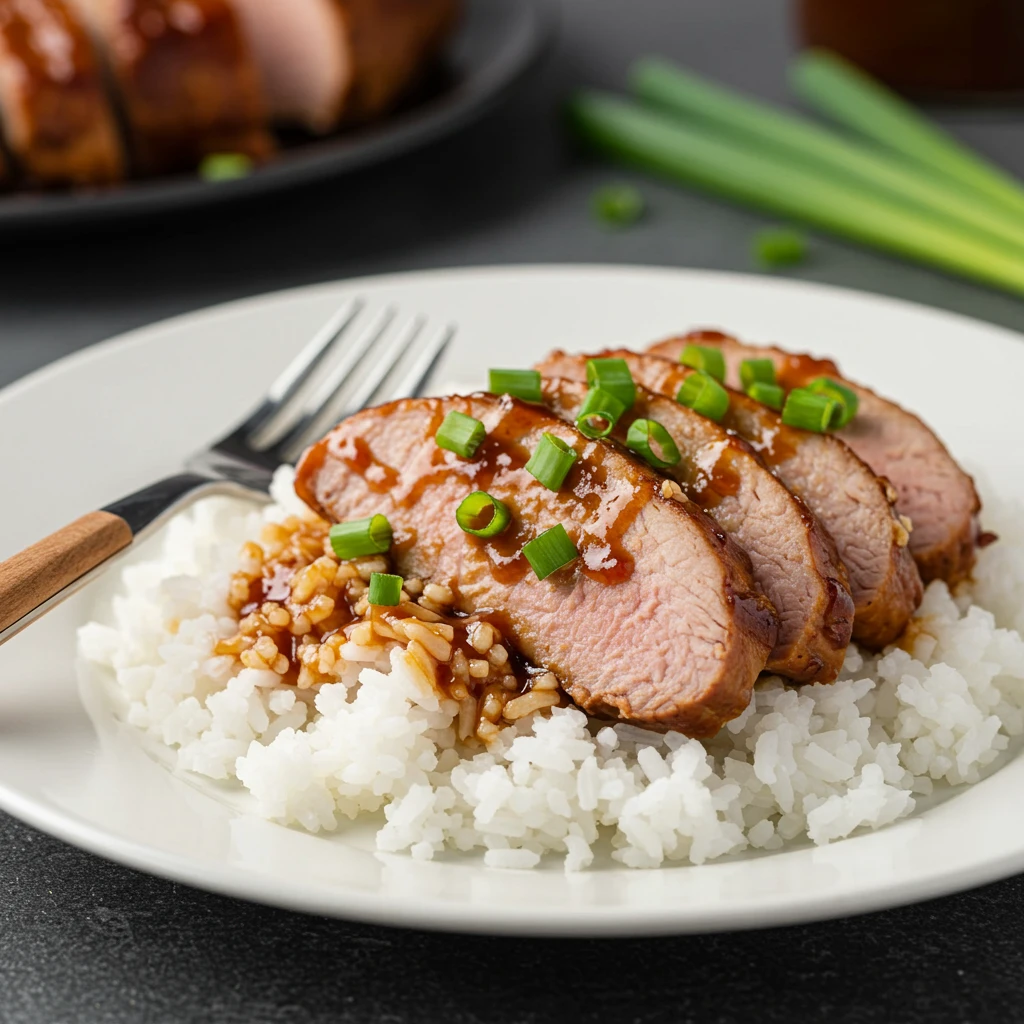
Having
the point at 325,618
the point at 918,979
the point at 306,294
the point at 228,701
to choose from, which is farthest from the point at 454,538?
the point at 306,294

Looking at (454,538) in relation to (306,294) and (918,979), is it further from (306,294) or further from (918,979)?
(306,294)

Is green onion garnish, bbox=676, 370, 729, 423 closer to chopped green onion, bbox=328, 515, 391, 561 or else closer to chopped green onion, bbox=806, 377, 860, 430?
chopped green onion, bbox=806, 377, 860, 430

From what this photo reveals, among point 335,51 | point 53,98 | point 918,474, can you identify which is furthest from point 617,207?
point 918,474

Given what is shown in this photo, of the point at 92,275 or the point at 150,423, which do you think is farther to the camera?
the point at 92,275

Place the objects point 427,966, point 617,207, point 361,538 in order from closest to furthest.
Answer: point 427,966
point 361,538
point 617,207

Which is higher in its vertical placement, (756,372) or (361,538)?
(756,372)

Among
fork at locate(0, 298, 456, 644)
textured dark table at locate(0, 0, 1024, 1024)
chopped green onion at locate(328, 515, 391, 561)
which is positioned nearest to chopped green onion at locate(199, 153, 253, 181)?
fork at locate(0, 298, 456, 644)

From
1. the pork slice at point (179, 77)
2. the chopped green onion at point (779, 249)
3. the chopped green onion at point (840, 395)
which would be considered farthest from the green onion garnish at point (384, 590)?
the pork slice at point (179, 77)

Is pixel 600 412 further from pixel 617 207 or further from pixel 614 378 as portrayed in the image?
pixel 617 207

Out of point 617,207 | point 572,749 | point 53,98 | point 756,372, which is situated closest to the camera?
point 572,749
